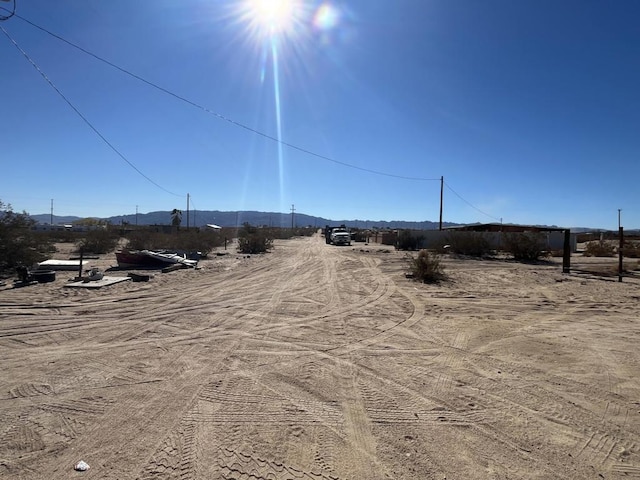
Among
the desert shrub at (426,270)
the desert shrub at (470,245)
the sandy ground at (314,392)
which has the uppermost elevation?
the desert shrub at (470,245)

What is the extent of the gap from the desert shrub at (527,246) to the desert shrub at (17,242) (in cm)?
2975

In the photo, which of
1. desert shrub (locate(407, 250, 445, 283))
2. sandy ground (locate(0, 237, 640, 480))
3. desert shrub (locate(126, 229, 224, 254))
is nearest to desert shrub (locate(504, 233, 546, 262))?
desert shrub (locate(407, 250, 445, 283))

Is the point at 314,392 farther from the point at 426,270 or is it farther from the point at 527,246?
the point at 527,246

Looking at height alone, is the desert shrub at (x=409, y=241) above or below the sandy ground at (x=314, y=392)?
above

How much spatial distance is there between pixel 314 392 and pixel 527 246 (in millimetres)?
29052

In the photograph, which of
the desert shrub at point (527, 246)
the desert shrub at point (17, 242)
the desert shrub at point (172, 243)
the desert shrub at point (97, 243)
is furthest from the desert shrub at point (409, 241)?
the desert shrub at point (17, 242)

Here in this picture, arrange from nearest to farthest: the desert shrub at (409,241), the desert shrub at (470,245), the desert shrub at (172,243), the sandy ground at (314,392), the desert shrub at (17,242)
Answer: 1. the sandy ground at (314,392)
2. the desert shrub at (17,242)
3. the desert shrub at (172,243)
4. the desert shrub at (470,245)
5. the desert shrub at (409,241)

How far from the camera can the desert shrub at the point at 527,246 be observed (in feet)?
99.6

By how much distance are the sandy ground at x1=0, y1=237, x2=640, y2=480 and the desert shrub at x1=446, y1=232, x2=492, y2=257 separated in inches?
947

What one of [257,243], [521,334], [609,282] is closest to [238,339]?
[521,334]

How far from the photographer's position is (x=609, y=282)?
701 inches

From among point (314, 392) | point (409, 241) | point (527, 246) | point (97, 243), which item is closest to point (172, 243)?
point (97, 243)

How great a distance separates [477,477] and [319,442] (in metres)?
1.47

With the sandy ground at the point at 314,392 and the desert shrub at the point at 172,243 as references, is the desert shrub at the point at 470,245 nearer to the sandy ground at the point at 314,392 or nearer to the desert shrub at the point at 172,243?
the desert shrub at the point at 172,243
